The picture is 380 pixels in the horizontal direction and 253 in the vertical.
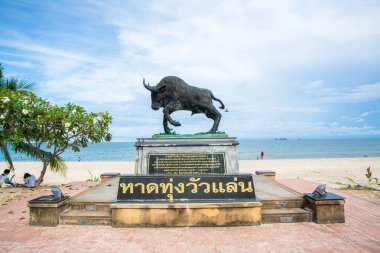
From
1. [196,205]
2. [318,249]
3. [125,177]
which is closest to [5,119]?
[125,177]

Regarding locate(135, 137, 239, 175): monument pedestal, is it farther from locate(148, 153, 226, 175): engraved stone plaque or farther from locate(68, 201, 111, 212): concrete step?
locate(68, 201, 111, 212): concrete step

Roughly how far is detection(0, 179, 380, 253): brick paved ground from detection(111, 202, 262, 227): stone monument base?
0.17 metres

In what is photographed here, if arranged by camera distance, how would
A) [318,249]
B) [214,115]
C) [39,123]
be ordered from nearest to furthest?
[318,249] < [214,115] < [39,123]

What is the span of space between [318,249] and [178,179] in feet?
10.8

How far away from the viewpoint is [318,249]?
4.86 m

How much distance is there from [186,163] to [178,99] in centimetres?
255

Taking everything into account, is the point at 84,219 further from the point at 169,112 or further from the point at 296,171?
the point at 296,171

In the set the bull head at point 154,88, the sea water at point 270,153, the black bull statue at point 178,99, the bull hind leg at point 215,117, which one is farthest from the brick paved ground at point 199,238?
the sea water at point 270,153

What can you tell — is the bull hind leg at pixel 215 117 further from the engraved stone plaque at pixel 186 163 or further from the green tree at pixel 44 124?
the green tree at pixel 44 124

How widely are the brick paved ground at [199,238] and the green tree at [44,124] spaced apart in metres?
5.37

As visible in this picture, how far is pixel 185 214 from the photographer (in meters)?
6.19

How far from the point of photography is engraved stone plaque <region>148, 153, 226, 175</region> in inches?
328

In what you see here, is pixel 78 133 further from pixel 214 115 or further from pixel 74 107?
pixel 214 115

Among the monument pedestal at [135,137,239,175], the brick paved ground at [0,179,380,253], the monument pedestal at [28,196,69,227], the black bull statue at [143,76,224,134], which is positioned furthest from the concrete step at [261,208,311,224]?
the monument pedestal at [28,196,69,227]
